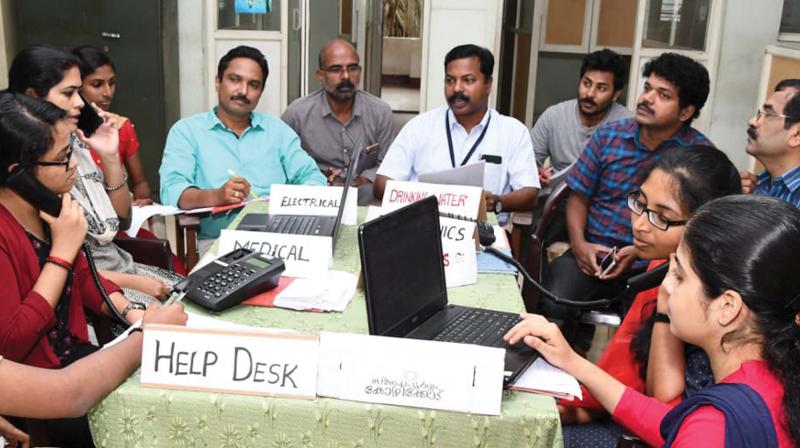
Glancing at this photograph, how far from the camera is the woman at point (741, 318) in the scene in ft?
3.52

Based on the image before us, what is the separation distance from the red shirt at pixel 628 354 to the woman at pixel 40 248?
3.88ft

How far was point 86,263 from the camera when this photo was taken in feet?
6.74

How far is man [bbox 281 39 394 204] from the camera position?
3.58 m

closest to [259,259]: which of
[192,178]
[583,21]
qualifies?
[192,178]

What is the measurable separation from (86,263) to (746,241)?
164 centimetres

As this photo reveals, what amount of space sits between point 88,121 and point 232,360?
1.67 m

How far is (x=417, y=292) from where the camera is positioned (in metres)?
1.62

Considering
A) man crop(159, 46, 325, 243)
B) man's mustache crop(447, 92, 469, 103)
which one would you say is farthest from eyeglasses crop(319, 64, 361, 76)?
man's mustache crop(447, 92, 469, 103)

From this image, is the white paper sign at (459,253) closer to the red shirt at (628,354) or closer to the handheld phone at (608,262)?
the red shirt at (628,354)

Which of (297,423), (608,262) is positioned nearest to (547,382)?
(297,423)

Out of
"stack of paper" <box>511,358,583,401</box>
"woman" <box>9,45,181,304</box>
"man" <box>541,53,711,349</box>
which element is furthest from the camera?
"man" <box>541,53,711,349</box>

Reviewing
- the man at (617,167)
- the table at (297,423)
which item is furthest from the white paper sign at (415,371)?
the man at (617,167)

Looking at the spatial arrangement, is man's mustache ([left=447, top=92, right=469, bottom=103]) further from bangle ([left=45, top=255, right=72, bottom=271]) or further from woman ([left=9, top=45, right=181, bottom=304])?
bangle ([left=45, top=255, right=72, bottom=271])

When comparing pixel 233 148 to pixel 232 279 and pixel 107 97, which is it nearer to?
pixel 107 97
